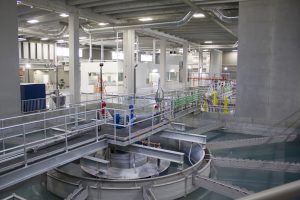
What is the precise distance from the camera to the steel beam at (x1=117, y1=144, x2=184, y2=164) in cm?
721

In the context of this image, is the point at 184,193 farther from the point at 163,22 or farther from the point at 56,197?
the point at 163,22

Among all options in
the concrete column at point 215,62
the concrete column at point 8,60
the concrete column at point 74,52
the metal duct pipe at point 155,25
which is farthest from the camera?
the concrete column at point 215,62

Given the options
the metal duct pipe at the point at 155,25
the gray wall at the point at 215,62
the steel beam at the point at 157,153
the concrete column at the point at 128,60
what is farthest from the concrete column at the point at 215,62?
the steel beam at the point at 157,153

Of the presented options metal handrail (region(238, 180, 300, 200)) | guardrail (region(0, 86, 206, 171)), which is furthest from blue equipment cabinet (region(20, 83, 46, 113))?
metal handrail (region(238, 180, 300, 200))

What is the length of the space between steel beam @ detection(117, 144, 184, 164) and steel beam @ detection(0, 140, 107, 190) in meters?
1.31

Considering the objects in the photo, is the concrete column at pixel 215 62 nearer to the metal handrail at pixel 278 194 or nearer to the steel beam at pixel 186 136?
the steel beam at pixel 186 136

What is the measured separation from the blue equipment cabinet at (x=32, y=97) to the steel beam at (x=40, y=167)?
8.05 metres

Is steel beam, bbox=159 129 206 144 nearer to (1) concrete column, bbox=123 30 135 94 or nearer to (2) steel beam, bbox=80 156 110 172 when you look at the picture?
(2) steel beam, bbox=80 156 110 172

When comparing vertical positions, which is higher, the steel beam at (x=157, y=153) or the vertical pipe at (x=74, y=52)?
the vertical pipe at (x=74, y=52)

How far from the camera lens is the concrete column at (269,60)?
12195mm

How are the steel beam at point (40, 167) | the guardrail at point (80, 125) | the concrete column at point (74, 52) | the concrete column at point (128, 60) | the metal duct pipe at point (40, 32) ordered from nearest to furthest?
the steel beam at point (40, 167) < the guardrail at point (80, 125) < the concrete column at point (74, 52) < the concrete column at point (128, 60) < the metal duct pipe at point (40, 32)

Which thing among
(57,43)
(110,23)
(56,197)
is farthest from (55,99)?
(57,43)

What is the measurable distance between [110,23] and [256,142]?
1244 cm

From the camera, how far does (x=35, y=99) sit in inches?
545
